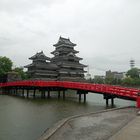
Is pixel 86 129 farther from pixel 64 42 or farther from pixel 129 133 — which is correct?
pixel 64 42

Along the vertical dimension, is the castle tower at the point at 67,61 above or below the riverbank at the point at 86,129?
above

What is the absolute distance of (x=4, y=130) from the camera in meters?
16.0

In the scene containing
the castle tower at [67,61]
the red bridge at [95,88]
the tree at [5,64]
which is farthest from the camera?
the tree at [5,64]

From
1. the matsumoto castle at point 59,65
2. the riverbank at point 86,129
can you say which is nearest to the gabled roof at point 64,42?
the matsumoto castle at point 59,65

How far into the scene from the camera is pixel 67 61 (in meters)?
68.6

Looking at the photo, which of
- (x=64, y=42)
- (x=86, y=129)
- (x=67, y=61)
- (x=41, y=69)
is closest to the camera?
(x=86, y=129)

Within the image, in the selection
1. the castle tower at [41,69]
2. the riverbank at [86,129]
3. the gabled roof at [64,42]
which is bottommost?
the riverbank at [86,129]

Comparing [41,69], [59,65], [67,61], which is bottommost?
[41,69]

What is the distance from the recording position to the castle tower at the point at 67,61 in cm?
6725

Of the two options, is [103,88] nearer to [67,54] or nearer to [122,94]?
[122,94]

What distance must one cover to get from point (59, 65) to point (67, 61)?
265cm

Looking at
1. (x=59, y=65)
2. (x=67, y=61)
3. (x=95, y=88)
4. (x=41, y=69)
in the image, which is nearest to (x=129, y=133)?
(x=95, y=88)

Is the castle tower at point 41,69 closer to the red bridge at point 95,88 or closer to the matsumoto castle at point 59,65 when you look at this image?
the matsumoto castle at point 59,65

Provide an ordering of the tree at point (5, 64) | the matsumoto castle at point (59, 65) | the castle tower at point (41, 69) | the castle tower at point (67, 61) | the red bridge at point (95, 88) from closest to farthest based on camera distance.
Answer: the red bridge at point (95, 88) < the castle tower at point (41, 69) < the matsumoto castle at point (59, 65) < the castle tower at point (67, 61) < the tree at point (5, 64)
